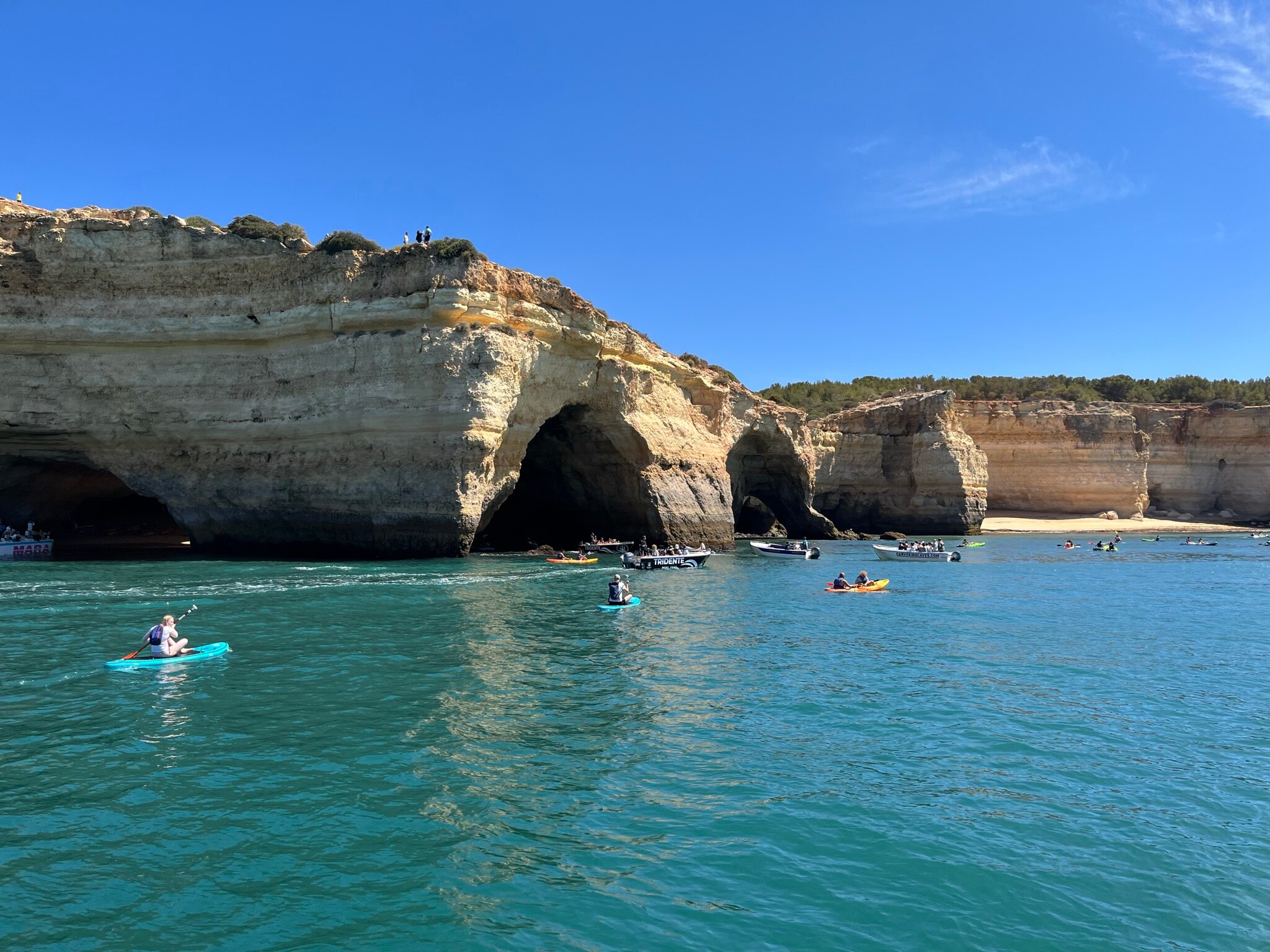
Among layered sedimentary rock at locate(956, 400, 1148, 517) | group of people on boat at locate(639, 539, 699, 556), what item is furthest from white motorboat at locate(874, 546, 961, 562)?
layered sedimentary rock at locate(956, 400, 1148, 517)

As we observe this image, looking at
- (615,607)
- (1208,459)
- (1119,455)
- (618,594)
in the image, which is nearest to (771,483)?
(1119,455)

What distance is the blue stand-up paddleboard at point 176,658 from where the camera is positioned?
14.4 metres

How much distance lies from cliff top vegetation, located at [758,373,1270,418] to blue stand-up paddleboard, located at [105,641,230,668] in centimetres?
6616

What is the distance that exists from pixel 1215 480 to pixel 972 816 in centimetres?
8062

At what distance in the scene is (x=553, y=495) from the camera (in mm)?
44406

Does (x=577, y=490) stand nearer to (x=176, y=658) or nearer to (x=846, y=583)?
(x=846, y=583)

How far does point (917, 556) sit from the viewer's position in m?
39.8

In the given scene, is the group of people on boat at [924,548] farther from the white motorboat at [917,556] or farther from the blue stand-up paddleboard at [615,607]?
the blue stand-up paddleboard at [615,607]

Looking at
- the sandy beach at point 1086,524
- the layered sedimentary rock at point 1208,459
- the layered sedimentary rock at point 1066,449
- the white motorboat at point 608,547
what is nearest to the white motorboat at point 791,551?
the white motorboat at point 608,547

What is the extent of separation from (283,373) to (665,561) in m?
16.9

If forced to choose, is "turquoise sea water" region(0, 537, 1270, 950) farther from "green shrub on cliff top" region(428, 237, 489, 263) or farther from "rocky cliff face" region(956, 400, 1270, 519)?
"rocky cliff face" region(956, 400, 1270, 519)

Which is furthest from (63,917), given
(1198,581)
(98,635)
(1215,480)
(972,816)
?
(1215,480)

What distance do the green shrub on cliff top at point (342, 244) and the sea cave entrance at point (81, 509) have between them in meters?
16.4

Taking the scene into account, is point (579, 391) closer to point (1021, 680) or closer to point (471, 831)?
point (1021, 680)
